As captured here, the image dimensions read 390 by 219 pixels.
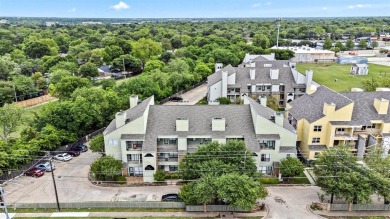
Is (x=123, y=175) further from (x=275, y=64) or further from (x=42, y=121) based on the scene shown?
(x=275, y=64)

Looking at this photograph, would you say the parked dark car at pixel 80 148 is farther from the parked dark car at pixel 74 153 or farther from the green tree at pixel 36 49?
the green tree at pixel 36 49

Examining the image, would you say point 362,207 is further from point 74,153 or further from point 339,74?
point 339,74

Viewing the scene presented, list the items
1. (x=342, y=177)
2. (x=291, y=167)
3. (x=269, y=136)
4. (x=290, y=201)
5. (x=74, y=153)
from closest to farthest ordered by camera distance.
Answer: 1. (x=342, y=177)
2. (x=290, y=201)
3. (x=291, y=167)
4. (x=269, y=136)
5. (x=74, y=153)

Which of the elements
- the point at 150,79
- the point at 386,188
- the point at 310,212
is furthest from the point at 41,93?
the point at 386,188

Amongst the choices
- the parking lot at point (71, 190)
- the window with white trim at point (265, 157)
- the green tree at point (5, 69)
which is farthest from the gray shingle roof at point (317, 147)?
the green tree at point (5, 69)

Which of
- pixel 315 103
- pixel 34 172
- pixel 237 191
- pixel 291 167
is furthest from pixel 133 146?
pixel 315 103

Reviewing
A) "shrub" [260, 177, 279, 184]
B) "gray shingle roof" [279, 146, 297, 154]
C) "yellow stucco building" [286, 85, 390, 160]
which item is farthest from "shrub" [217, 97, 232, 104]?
"shrub" [260, 177, 279, 184]
